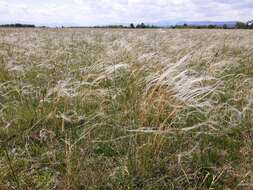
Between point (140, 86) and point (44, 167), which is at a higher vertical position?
point (140, 86)

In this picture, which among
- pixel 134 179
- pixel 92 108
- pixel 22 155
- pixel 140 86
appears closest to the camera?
pixel 134 179

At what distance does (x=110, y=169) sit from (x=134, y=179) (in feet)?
0.93

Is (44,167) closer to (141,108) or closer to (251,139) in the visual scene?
(141,108)

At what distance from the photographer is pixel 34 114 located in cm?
344

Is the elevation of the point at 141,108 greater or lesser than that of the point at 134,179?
greater

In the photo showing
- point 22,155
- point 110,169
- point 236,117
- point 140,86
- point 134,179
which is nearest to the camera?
point 134,179

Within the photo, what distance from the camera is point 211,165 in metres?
2.60

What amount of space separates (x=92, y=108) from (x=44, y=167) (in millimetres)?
1185

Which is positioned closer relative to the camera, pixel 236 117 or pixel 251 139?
pixel 251 139

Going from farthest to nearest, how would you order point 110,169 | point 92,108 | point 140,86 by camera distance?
point 140,86 → point 92,108 → point 110,169

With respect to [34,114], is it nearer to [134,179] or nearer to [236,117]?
[134,179]

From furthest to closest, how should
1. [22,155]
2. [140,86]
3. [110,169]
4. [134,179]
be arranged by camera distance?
1. [140,86]
2. [22,155]
3. [110,169]
4. [134,179]

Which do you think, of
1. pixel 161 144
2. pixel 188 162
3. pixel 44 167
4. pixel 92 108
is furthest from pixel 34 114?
pixel 188 162

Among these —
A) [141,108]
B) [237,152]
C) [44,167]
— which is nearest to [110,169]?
[44,167]
